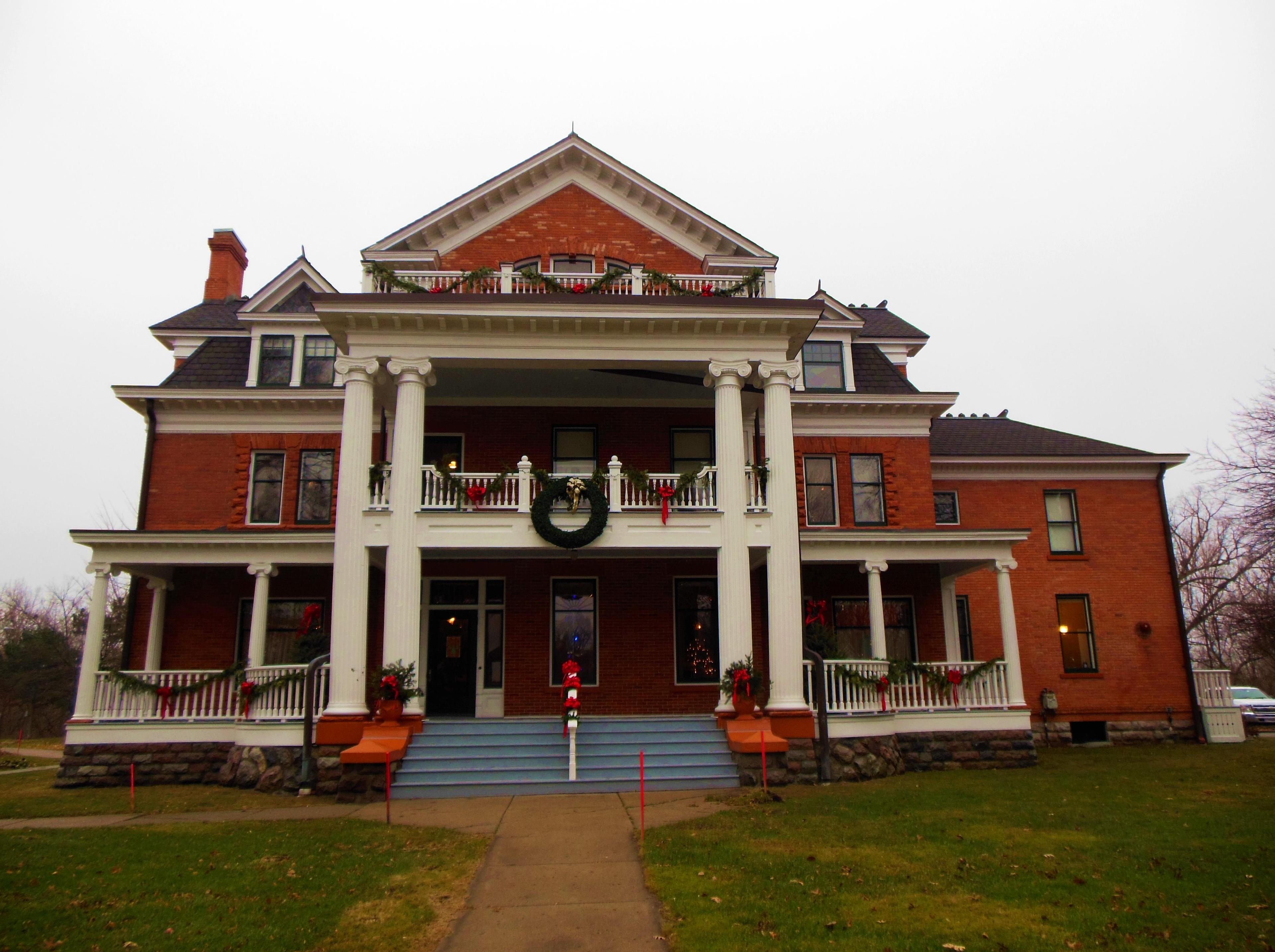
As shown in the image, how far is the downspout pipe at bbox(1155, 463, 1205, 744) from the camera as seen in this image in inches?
889

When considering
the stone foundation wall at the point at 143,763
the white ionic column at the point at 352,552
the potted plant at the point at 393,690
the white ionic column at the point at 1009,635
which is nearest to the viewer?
the potted plant at the point at 393,690

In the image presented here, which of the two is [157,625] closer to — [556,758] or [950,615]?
[556,758]

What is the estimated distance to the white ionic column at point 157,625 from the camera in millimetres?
19234

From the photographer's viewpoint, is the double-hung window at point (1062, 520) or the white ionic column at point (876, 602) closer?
the white ionic column at point (876, 602)

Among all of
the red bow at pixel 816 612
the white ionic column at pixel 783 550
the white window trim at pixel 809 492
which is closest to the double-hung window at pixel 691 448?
the white window trim at pixel 809 492

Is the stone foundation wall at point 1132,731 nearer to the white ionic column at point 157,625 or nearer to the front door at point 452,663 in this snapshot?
the front door at point 452,663

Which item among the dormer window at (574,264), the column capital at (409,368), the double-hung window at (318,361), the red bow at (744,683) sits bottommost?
the red bow at (744,683)

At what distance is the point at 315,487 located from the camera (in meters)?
21.0

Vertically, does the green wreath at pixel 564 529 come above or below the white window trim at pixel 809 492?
below

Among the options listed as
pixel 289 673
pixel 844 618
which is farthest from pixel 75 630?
pixel 844 618

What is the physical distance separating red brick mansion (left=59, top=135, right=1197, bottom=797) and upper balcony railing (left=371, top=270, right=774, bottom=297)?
93 mm

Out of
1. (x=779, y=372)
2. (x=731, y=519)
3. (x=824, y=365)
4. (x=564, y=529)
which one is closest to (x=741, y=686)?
(x=731, y=519)

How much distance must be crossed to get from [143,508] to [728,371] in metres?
14.4

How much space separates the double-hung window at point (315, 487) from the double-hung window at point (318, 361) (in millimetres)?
1888
